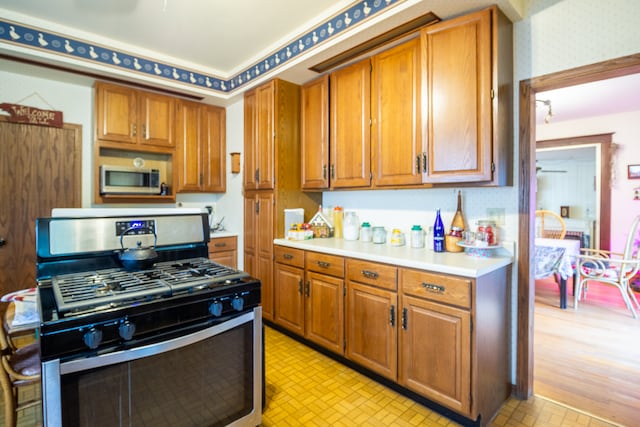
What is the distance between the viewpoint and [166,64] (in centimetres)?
328

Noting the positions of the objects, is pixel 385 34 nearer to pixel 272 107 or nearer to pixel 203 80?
pixel 272 107

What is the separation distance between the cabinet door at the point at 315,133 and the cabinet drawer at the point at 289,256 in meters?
0.66

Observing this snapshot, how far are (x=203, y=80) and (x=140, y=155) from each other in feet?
3.68

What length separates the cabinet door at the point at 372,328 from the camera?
208 cm

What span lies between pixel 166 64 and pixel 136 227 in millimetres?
2295

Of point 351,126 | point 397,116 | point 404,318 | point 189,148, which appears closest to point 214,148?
point 189,148

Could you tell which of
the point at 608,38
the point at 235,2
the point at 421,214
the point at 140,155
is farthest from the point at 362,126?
the point at 140,155

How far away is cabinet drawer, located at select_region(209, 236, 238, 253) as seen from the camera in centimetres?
360

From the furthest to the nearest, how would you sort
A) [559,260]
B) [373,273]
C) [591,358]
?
[559,260] < [591,358] < [373,273]

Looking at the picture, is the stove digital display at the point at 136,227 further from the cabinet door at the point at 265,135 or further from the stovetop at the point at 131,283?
the cabinet door at the point at 265,135

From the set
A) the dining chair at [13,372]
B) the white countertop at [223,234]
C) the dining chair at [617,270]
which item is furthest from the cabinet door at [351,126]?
the dining chair at [617,270]

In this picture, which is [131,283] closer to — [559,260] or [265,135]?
[265,135]

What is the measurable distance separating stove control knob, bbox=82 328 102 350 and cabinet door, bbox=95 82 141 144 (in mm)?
2748

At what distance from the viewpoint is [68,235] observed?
157 cm
